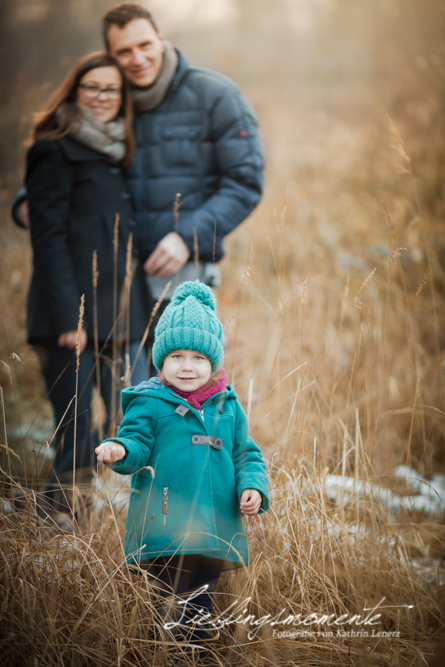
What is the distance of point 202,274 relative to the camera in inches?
81.9

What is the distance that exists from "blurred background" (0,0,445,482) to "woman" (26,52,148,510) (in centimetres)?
55

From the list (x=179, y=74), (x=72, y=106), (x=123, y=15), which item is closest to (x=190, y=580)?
(x=72, y=106)

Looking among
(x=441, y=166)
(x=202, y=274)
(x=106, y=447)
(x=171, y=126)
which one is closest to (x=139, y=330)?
(x=202, y=274)

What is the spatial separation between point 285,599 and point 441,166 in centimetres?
462

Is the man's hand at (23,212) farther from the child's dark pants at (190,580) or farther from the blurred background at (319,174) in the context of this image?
the child's dark pants at (190,580)

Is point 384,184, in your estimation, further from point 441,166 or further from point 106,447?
point 106,447

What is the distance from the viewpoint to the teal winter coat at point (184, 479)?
44.7 inches

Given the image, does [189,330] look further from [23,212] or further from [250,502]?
[23,212]

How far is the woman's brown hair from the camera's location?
6.45 ft

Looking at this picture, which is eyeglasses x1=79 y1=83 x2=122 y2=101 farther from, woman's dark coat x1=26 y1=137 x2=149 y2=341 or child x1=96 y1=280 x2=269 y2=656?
child x1=96 y1=280 x2=269 y2=656

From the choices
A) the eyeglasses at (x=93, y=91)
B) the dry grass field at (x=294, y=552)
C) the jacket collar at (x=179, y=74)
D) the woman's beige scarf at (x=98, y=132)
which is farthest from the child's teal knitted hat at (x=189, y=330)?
the jacket collar at (x=179, y=74)

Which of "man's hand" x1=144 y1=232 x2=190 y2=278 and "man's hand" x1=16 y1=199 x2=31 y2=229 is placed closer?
"man's hand" x1=144 y1=232 x2=190 y2=278

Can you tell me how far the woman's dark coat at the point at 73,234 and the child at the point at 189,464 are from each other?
0.86m

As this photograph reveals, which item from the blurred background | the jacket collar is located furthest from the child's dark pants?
the jacket collar
